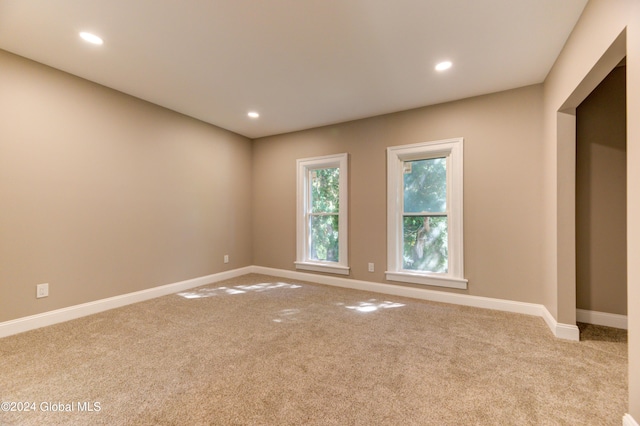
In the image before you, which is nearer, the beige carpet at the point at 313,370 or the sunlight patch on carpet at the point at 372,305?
the beige carpet at the point at 313,370

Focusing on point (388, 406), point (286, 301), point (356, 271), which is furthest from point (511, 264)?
point (286, 301)

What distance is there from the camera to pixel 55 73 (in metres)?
2.68

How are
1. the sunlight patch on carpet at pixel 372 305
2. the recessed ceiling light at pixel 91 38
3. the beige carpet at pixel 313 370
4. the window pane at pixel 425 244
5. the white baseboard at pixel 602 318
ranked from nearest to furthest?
the beige carpet at pixel 313 370 → the recessed ceiling light at pixel 91 38 → the white baseboard at pixel 602 318 → the sunlight patch on carpet at pixel 372 305 → the window pane at pixel 425 244

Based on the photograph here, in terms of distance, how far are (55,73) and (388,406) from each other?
13.5 ft

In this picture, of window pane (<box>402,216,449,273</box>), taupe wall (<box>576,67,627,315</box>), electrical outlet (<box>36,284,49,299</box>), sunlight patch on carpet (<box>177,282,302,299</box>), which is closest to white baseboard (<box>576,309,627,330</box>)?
taupe wall (<box>576,67,627,315</box>)

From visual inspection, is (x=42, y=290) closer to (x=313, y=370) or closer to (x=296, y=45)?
(x=313, y=370)

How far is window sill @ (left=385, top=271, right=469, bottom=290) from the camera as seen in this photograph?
3.28 metres

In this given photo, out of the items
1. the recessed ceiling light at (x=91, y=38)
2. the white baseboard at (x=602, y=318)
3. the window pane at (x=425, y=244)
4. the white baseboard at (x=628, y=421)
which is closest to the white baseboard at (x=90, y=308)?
the recessed ceiling light at (x=91, y=38)

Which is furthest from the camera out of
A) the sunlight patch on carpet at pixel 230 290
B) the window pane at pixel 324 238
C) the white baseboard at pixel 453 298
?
the window pane at pixel 324 238

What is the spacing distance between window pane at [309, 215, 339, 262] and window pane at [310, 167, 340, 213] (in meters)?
0.16

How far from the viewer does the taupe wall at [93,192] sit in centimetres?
245

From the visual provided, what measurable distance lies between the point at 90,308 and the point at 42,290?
0.46 m

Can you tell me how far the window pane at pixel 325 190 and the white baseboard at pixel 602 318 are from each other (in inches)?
121

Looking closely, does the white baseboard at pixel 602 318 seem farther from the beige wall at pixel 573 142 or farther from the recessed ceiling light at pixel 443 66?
the recessed ceiling light at pixel 443 66
